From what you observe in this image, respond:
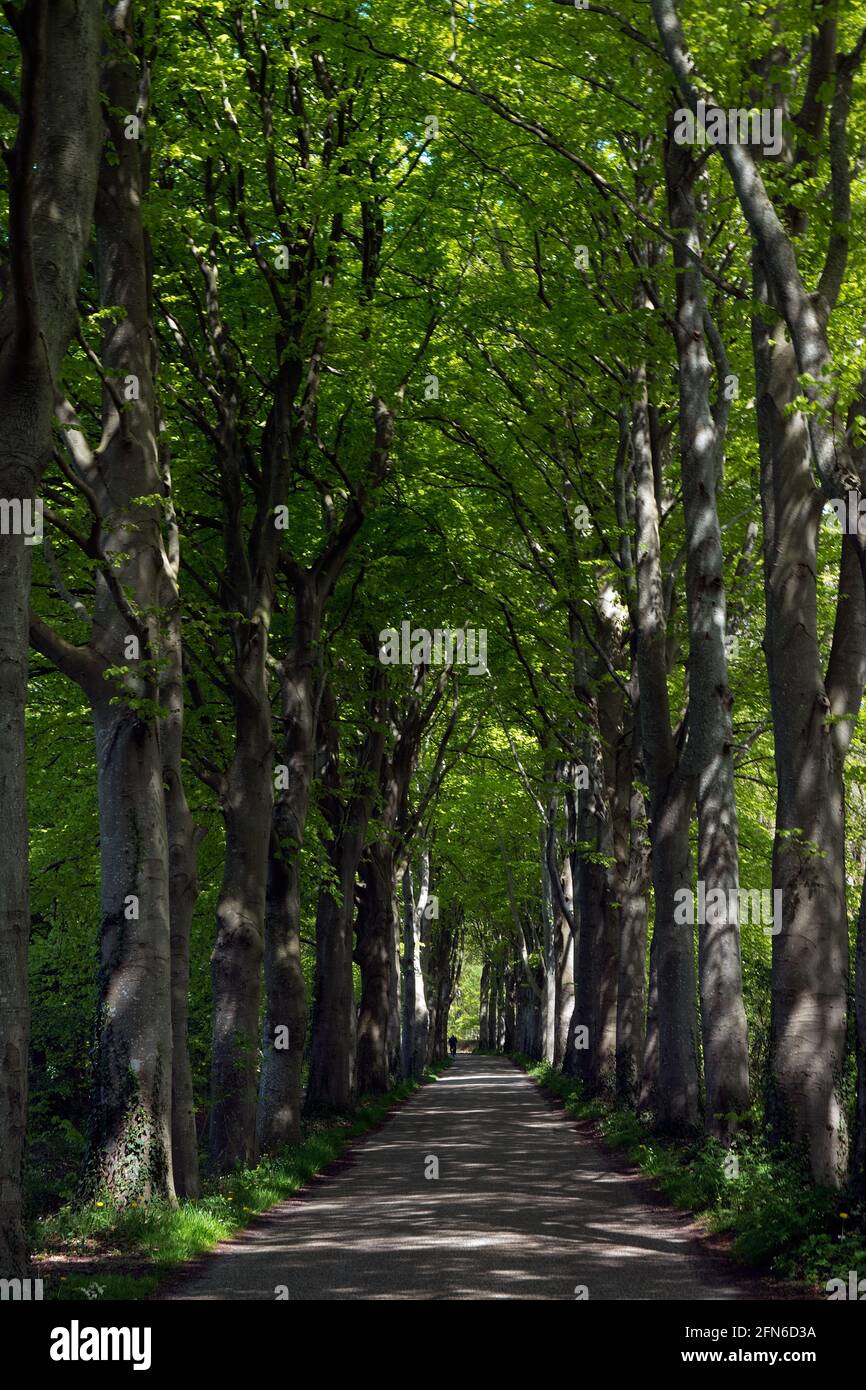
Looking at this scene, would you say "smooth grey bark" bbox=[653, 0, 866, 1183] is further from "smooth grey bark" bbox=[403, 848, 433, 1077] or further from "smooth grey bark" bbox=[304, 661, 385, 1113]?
"smooth grey bark" bbox=[403, 848, 433, 1077]

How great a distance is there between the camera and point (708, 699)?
15086mm

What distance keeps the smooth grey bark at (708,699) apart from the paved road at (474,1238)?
172cm

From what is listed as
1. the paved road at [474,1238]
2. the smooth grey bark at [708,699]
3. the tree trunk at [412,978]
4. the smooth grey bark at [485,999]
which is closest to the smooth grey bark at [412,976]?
the tree trunk at [412,978]

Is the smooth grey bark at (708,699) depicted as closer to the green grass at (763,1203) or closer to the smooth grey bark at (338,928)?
the green grass at (763,1203)

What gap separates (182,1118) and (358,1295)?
221 inches

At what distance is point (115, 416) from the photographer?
12648 mm

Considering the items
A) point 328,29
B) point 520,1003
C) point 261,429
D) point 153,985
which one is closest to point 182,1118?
point 153,985

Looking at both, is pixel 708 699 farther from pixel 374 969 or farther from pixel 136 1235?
pixel 374 969

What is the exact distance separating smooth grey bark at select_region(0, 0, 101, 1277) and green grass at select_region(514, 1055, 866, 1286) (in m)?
4.88

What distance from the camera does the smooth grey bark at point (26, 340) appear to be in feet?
25.7

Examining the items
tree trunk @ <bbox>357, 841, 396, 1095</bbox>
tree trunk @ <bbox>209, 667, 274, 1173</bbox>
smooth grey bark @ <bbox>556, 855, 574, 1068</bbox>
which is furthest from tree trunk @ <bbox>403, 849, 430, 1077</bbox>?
tree trunk @ <bbox>209, 667, 274, 1173</bbox>

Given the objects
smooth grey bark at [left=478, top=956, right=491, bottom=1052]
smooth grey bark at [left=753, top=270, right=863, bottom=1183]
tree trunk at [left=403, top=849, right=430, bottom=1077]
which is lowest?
smooth grey bark at [left=478, top=956, right=491, bottom=1052]

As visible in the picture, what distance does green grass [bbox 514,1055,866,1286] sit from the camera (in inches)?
353
